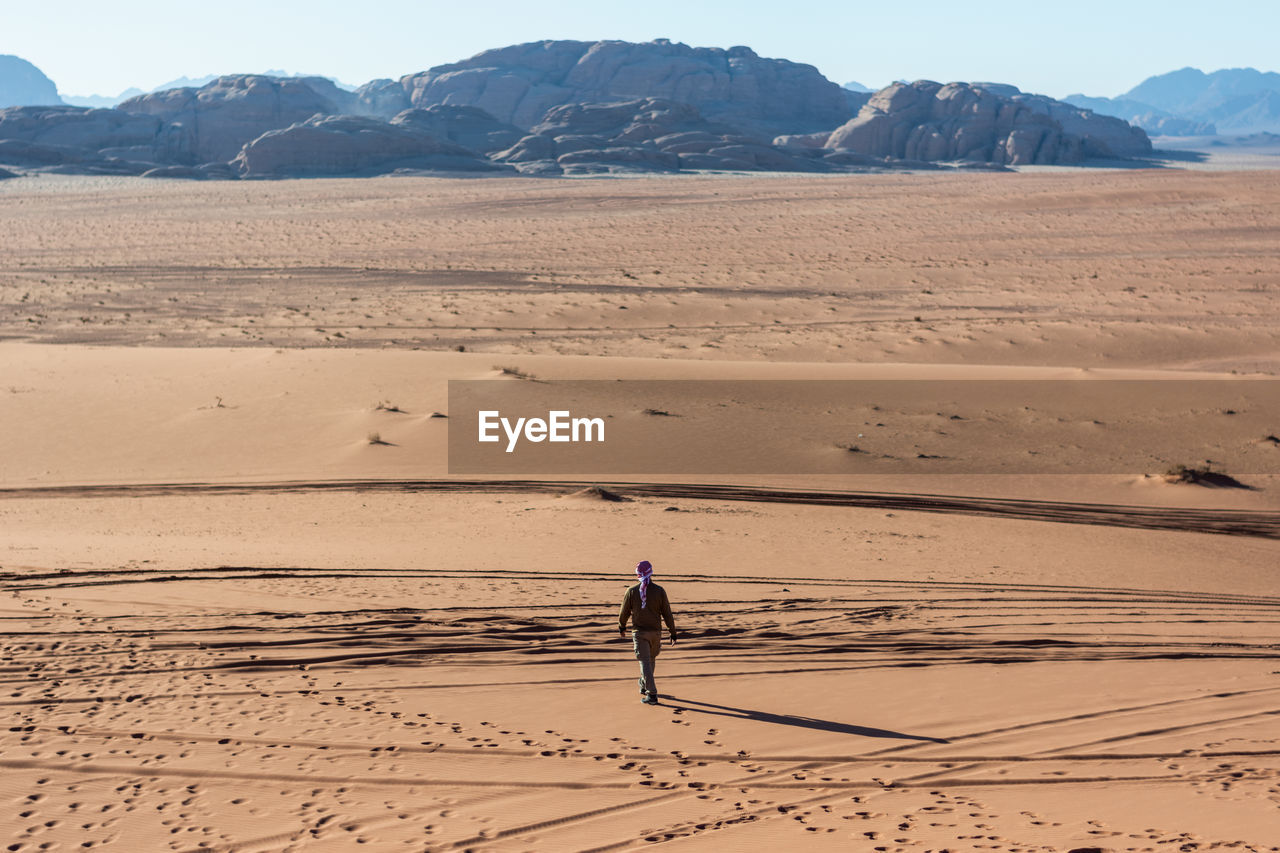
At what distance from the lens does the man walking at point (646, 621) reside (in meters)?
7.96

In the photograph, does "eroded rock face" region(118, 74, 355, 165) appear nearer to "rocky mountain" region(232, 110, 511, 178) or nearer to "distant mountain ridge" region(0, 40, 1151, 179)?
"distant mountain ridge" region(0, 40, 1151, 179)

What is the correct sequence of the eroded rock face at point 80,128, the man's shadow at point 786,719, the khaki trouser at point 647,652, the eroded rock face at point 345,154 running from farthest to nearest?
the eroded rock face at point 80,128 → the eroded rock face at point 345,154 → the khaki trouser at point 647,652 → the man's shadow at point 786,719

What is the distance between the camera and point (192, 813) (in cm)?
620

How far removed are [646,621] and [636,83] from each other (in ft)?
446

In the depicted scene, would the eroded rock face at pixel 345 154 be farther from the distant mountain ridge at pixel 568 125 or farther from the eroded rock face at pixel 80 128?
the eroded rock face at pixel 80 128

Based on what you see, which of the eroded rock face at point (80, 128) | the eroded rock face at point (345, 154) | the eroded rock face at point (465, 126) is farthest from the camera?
the eroded rock face at point (465, 126)

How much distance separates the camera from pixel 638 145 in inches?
3652

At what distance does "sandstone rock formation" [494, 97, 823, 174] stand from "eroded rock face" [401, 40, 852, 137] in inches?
868

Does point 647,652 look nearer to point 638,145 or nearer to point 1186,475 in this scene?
point 1186,475

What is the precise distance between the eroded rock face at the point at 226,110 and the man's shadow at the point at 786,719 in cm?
10156

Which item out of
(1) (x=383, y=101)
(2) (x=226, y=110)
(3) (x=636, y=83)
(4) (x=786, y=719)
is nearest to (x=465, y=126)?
(2) (x=226, y=110)

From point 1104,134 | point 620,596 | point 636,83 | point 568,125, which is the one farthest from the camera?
point 636,83

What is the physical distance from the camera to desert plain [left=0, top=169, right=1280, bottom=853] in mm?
6383

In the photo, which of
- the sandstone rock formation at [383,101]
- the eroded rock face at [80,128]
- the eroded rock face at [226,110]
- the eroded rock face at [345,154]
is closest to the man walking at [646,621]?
the eroded rock face at [345,154]
